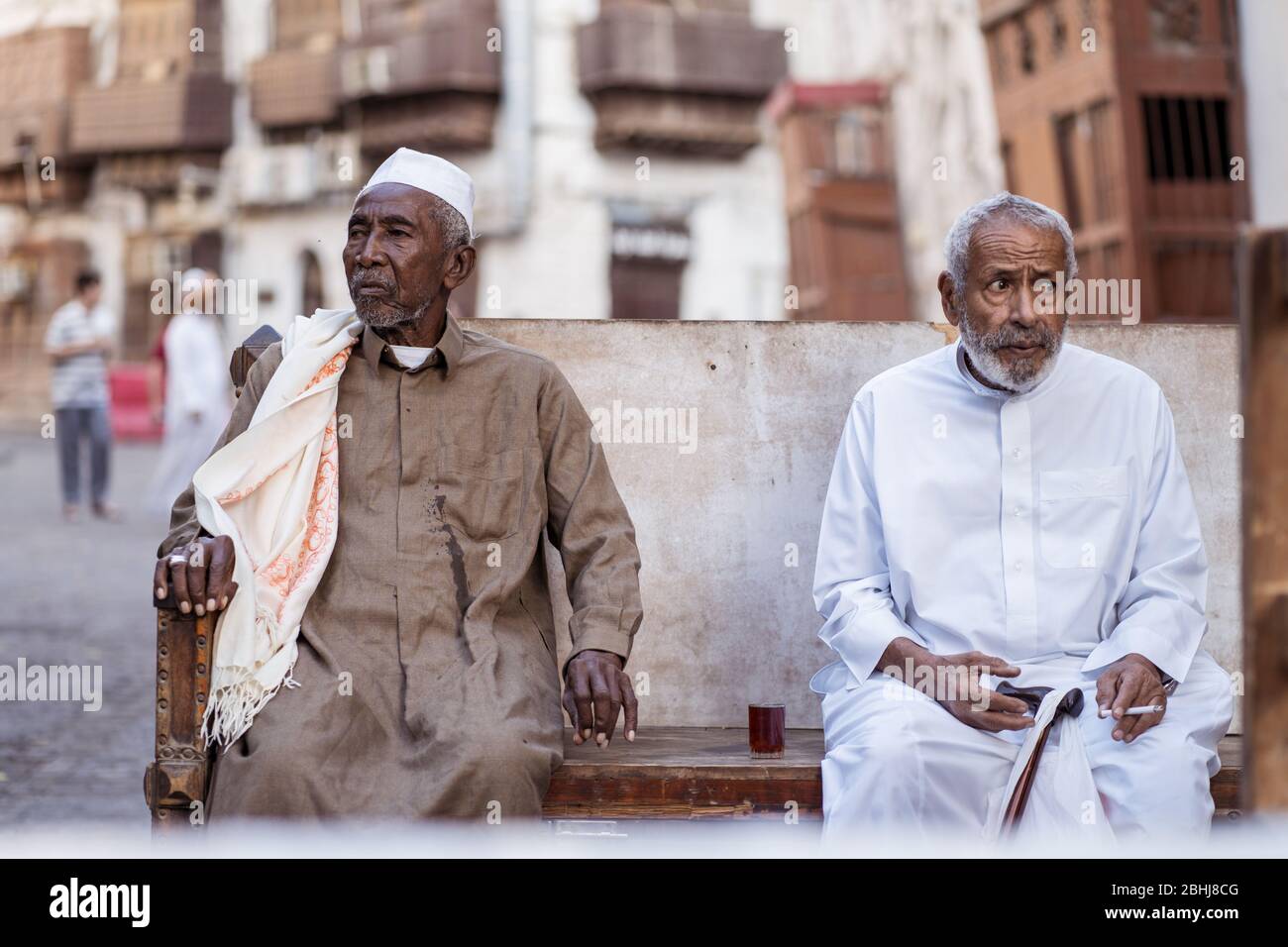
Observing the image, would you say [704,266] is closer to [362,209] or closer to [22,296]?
[22,296]

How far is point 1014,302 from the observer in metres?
3.62

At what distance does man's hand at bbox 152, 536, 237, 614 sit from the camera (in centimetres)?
334

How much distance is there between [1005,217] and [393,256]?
1.34 metres

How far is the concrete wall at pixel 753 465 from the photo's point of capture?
4.29 meters

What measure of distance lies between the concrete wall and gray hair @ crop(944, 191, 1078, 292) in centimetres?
59

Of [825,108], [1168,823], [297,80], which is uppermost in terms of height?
[297,80]

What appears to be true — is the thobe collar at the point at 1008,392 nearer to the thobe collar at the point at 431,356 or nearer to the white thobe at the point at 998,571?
the white thobe at the point at 998,571

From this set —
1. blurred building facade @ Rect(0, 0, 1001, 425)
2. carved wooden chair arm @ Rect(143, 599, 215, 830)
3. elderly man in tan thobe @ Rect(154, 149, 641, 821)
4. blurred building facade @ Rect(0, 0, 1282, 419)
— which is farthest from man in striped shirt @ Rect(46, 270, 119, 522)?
carved wooden chair arm @ Rect(143, 599, 215, 830)

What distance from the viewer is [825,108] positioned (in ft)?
61.7

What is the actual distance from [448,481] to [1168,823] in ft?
5.43

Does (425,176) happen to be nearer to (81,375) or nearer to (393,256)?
(393,256)

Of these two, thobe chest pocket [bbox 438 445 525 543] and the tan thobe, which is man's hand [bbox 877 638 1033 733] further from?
thobe chest pocket [bbox 438 445 525 543]
